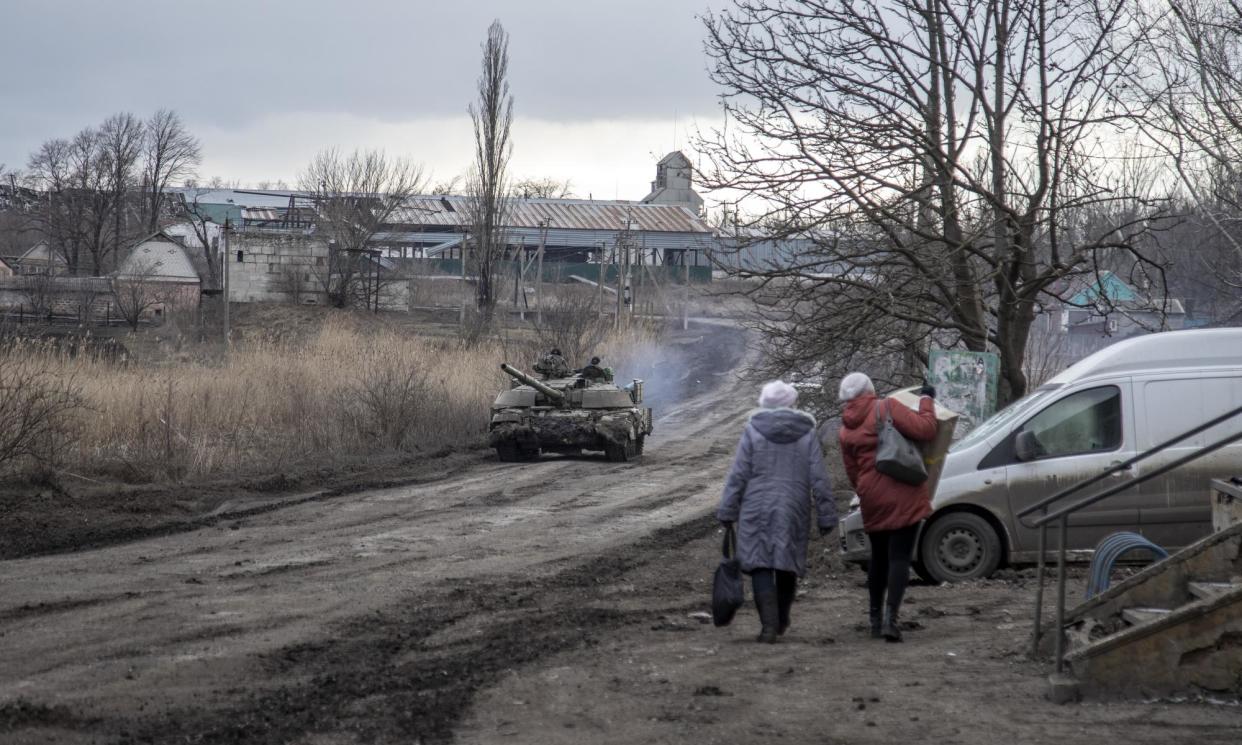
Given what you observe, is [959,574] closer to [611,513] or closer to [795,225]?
[795,225]

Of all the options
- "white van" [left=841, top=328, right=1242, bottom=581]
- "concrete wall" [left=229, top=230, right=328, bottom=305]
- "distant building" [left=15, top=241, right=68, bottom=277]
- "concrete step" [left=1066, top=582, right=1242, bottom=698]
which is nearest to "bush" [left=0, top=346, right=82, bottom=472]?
"white van" [left=841, top=328, right=1242, bottom=581]

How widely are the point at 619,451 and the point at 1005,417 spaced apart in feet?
42.2

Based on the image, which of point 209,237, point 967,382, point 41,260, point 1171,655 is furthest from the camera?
point 41,260

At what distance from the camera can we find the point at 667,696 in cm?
719

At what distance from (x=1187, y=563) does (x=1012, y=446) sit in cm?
370

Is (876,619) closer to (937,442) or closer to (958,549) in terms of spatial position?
(937,442)

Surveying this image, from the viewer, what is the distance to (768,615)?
28.9 feet

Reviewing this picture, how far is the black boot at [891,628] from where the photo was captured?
8.68 metres

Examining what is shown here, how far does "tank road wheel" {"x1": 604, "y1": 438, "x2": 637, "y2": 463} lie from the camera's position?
24.2 metres

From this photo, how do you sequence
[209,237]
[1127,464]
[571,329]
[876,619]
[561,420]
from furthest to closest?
[209,237], [571,329], [561,420], [876,619], [1127,464]

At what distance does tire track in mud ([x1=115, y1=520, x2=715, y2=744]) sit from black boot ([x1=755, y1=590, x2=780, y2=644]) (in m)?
1.08

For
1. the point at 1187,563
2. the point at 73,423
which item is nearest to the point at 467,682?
the point at 1187,563

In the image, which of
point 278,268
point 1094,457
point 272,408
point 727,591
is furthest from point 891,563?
point 278,268

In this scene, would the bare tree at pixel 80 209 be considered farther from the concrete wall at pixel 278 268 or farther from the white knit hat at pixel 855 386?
the white knit hat at pixel 855 386
